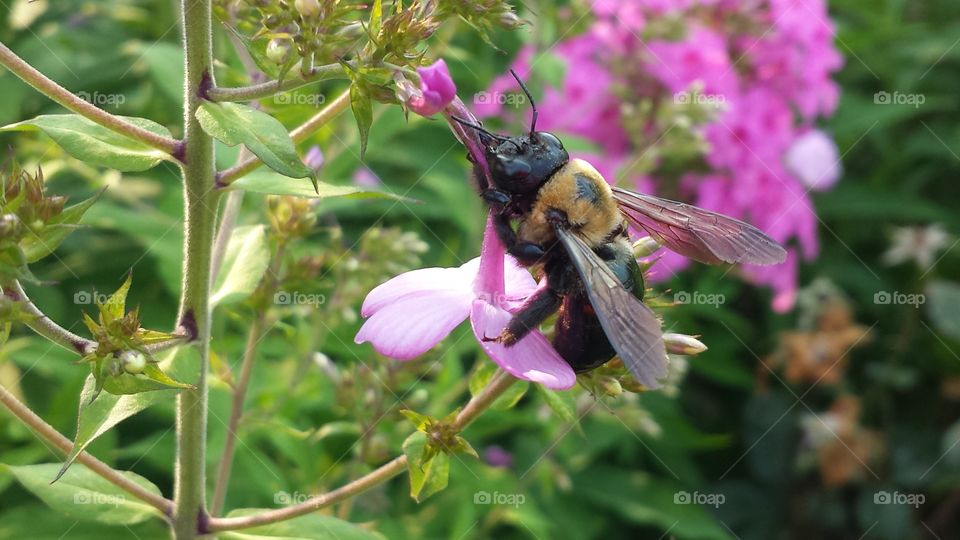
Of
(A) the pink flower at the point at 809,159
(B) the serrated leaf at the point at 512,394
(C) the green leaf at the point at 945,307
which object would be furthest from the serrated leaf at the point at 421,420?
(C) the green leaf at the point at 945,307

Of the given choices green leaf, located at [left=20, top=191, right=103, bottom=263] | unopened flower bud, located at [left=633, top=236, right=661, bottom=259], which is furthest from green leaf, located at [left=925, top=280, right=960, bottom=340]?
green leaf, located at [left=20, top=191, right=103, bottom=263]

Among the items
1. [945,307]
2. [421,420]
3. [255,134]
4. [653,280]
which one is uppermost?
[255,134]

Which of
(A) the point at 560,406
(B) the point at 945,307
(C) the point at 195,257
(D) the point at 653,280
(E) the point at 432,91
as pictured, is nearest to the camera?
(E) the point at 432,91

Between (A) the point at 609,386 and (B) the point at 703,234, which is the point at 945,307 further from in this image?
(A) the point at 609,386

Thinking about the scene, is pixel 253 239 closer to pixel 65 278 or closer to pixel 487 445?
pixel 65 278

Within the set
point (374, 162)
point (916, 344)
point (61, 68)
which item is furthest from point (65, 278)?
point (916, 344)

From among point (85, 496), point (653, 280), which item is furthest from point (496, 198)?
point (653, 280)
